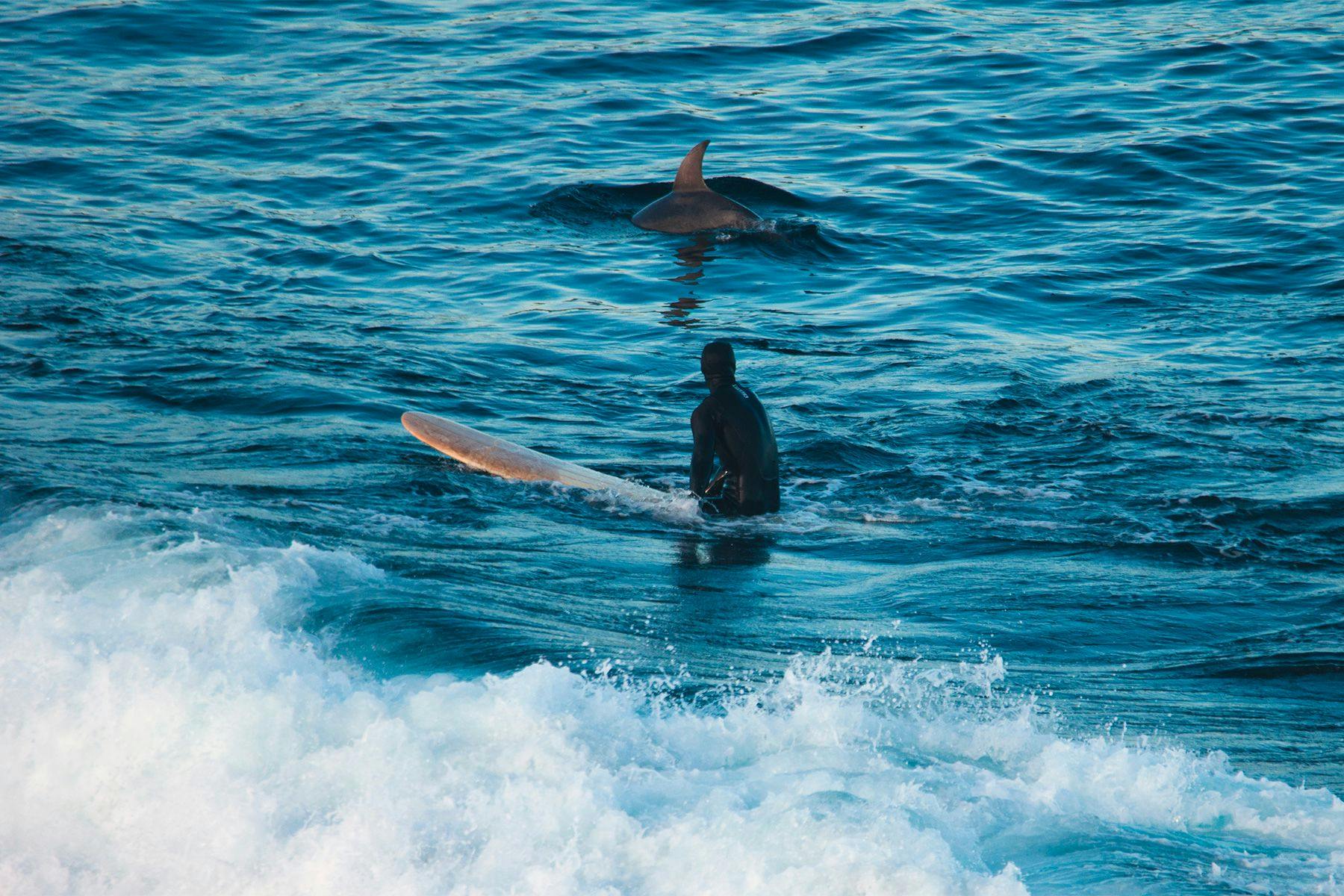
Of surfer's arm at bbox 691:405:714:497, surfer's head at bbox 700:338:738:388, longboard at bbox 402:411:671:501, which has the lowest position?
longboard at bbox 402:411:671:501

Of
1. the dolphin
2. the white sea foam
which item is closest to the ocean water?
the white sea foam

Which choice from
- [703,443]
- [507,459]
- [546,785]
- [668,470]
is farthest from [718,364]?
[546,785]

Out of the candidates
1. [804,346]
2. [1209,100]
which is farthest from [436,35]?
[804,346]

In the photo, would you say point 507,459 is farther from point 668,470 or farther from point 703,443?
point 703,443

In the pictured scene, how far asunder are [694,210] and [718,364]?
25.6 feet

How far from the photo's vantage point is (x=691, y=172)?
16500 mm

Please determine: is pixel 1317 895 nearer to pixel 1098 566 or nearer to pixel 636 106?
pixel 1098 566

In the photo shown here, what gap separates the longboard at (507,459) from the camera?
935cm

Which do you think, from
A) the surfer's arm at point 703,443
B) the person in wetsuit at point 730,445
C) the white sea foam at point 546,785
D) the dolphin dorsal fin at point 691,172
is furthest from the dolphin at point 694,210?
the white sea foam at point 546,785

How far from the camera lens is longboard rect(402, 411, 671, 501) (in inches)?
368

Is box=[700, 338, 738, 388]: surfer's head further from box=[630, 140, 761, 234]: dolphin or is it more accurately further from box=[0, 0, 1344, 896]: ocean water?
box=[630, 140, 761, 234]: dolphin

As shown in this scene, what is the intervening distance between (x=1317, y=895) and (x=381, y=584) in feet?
14.2

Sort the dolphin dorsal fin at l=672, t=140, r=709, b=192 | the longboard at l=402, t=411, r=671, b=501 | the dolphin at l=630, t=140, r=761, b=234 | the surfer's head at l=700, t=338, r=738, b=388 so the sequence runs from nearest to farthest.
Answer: the surfer's head at l=700, t=338, r=738, b=388
the longboard at l=402, t=411, r=671, b=501
the dolphin dorsal fin at l=672, t=140, r=709, b=192
the dolphin at l=630, t=140, r=761, b=234

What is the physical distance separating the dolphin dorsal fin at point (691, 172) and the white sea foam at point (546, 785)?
10.8m
